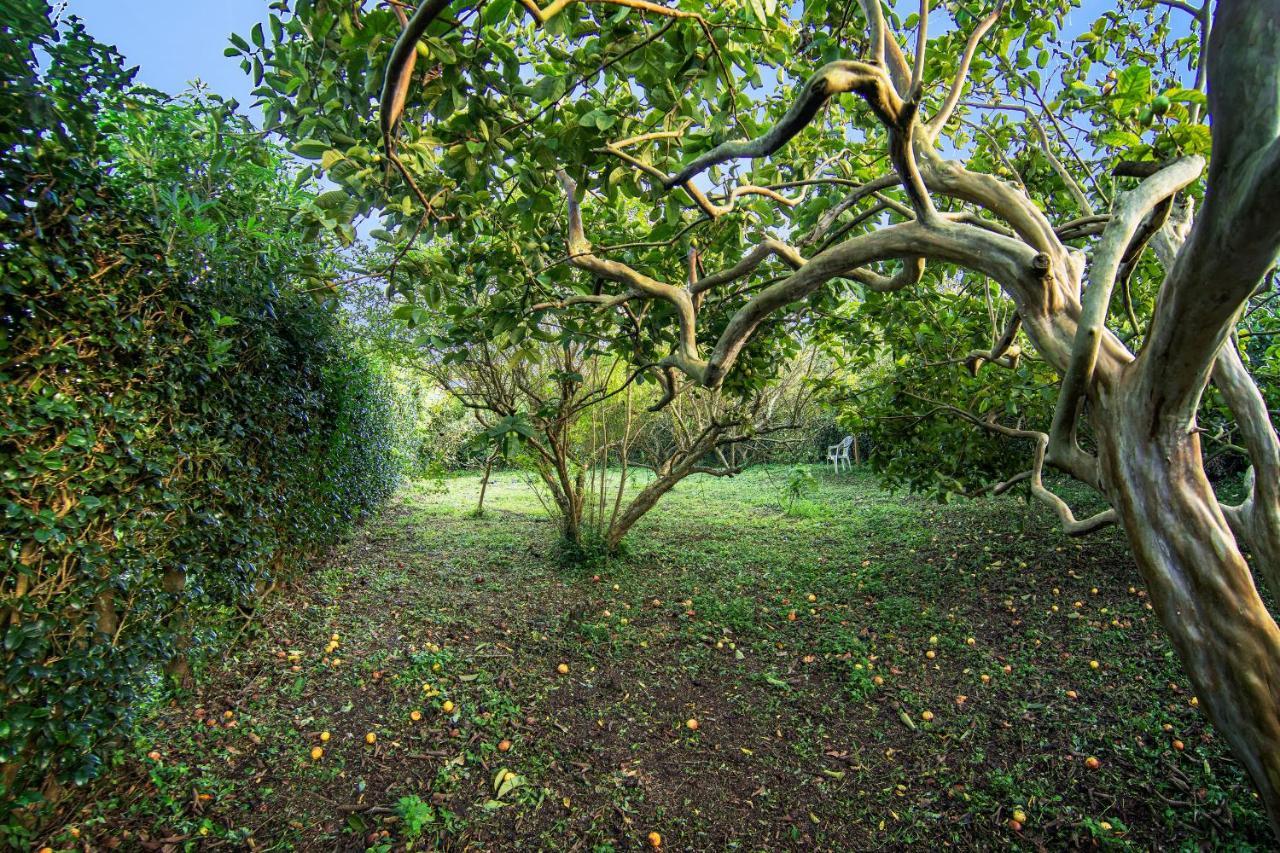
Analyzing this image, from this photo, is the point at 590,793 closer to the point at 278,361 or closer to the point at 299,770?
the point at 299,770

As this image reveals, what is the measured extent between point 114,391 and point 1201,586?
3776mm

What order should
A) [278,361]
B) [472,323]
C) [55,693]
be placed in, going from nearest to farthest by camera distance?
1. [55,693]
2. [472,323]
3. [278,361]

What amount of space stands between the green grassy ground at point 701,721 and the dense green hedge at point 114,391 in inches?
18.9

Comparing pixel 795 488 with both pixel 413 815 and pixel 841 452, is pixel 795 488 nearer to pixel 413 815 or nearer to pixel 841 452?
pixel 413 815

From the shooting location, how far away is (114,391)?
2340 mm

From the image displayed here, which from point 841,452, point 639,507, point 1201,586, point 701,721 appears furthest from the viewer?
point 841,452

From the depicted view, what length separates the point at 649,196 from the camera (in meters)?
2.52

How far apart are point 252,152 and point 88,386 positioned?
115cm

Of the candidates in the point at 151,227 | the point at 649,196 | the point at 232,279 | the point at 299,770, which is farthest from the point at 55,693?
the point at 649,196

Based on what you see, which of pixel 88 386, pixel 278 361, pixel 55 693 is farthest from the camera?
pixel 278 361

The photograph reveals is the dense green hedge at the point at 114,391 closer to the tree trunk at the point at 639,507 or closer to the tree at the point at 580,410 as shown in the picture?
the tree at the point at 580,410

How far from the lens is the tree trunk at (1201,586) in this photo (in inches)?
54.2

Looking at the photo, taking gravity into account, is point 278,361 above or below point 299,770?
above

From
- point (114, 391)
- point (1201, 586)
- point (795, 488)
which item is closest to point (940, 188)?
point (1201, 586)
